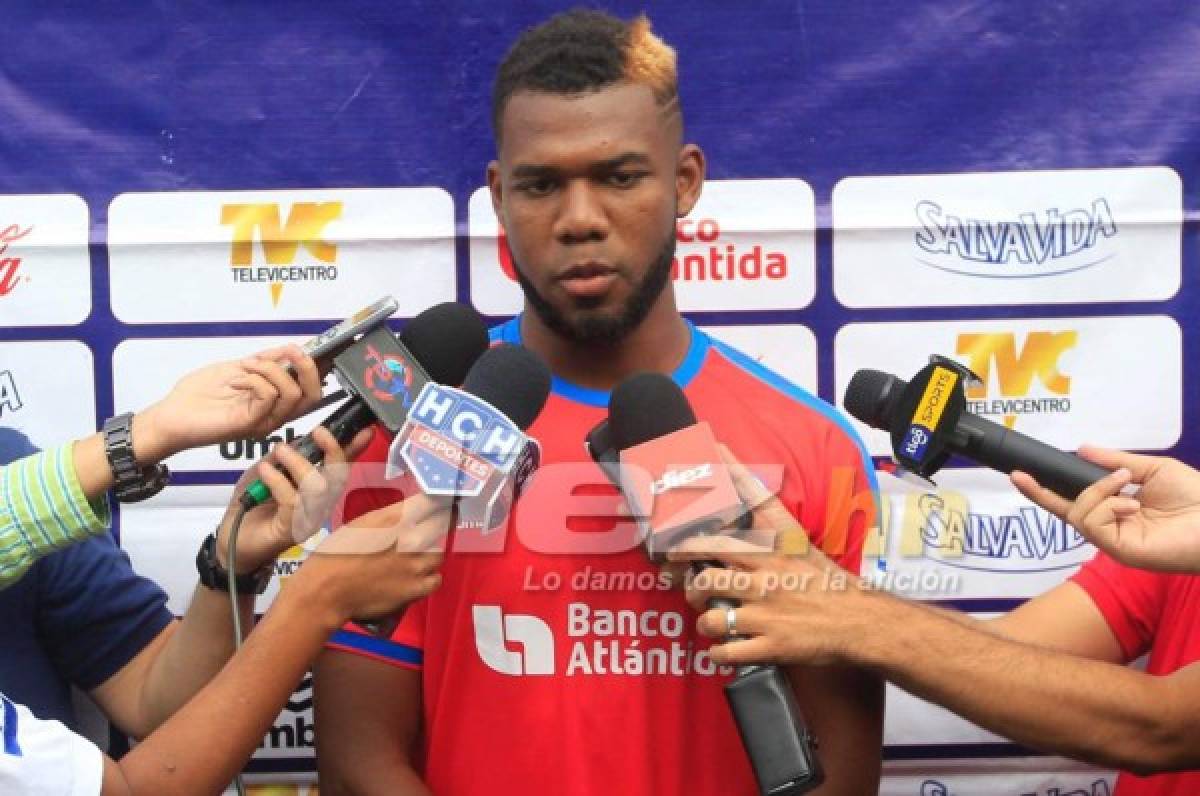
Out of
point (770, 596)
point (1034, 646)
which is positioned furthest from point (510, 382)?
point (1034, 646)

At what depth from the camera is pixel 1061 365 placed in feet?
6.86

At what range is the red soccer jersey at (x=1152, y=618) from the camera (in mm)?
1663

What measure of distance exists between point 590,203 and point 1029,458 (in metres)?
0.56

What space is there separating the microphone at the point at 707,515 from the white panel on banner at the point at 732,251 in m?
0.78

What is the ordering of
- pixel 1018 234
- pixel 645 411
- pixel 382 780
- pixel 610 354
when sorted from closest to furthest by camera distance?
pixel 645 411
pixel 382 780
pixel 610 354
pixel 1018 234

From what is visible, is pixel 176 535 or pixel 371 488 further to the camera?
pixel 176 535

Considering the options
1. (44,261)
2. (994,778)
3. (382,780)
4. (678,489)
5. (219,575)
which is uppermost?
(44,261)

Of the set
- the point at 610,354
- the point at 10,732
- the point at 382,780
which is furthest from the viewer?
the point at 610,354

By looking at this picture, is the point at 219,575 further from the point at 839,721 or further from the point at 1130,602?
the point at 1130,602

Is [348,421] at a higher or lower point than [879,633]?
higher

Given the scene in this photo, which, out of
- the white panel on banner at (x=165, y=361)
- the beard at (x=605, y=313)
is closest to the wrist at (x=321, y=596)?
the beard at (x=605, y=313)

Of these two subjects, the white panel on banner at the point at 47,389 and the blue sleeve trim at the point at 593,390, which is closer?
the blue sleeve trim at the point at 593,390

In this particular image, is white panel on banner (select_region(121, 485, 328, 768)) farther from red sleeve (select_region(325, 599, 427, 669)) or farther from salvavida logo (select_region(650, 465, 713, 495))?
salvavida logo (select_region(650, 465, 713, 495))

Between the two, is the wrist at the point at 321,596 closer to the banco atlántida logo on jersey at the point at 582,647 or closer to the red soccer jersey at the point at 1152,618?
the banco atlántida logo on jersey at the point at 582,647
